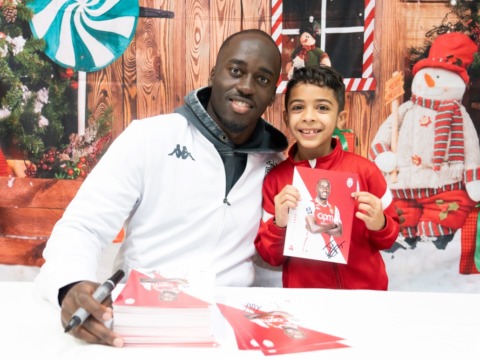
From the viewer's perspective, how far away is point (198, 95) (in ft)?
5.56

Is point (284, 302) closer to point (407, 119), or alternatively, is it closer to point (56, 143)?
point (407, 119)

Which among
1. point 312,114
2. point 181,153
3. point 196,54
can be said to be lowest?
point 181,153

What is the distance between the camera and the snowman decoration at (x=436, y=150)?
7.25ft

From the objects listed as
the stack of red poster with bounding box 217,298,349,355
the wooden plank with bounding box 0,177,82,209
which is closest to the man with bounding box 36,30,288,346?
the stack of red poster with bounding box 217,298,349,355

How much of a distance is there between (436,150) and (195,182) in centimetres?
140

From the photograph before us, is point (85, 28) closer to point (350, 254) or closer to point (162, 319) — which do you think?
point (350, 254)

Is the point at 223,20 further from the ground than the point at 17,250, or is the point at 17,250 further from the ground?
the point at 223,20

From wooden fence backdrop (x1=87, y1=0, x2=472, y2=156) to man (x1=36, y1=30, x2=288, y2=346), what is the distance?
0.65 metres

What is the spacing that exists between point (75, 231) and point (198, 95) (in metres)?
0.74

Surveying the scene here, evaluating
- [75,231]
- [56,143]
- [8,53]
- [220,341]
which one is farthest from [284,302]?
[8,53]

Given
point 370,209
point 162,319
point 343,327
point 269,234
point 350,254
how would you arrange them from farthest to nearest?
point 350,254
point 269,234
point 370,209
point 343,327
point 162,319

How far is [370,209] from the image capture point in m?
1.37

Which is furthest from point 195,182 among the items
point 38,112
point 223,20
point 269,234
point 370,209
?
point 38,112

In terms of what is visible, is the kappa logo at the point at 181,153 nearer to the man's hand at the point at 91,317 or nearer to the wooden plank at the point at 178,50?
the man's hand at the point at 91,317
